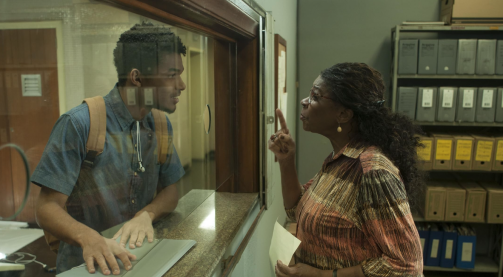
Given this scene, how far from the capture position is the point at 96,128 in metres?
0.75

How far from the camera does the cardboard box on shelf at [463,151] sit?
296cm

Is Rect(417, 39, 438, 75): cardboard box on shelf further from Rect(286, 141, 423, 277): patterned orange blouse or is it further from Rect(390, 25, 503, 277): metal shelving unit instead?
Rect(286, 141, 423, 277): patterned orange blouse

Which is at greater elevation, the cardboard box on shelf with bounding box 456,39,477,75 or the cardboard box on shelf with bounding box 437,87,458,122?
the cardboard box on shelf with bounding box 456,39,477,75

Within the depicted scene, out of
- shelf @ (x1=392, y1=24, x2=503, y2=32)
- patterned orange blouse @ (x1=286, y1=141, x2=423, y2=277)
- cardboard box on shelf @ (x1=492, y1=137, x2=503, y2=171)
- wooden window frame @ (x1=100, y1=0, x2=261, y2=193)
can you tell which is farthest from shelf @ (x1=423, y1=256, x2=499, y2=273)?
patterned orange blouse @ (x1=286, y1=141, x2=423, y2=277)

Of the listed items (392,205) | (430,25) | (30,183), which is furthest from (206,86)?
(430,25)

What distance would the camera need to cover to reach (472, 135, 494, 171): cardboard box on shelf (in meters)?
2.95

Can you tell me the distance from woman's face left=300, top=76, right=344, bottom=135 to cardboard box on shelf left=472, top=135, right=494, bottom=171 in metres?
2.27

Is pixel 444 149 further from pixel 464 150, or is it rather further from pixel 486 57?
pixel 486 57

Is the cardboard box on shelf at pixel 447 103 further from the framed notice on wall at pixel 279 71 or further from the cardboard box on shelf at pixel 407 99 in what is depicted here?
the framed notice on wall at pixel 279 71

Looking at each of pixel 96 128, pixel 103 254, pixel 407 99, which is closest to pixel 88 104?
pixel 96 128

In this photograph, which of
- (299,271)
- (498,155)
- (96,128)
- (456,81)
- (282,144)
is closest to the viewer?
(96,128)

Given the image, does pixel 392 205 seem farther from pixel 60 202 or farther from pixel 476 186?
pixel 476 186

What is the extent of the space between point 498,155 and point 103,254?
3.14m

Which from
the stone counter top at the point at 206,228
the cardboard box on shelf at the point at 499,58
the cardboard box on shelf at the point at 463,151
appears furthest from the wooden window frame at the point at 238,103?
the cardboard box on shelf at the point at 499,58
